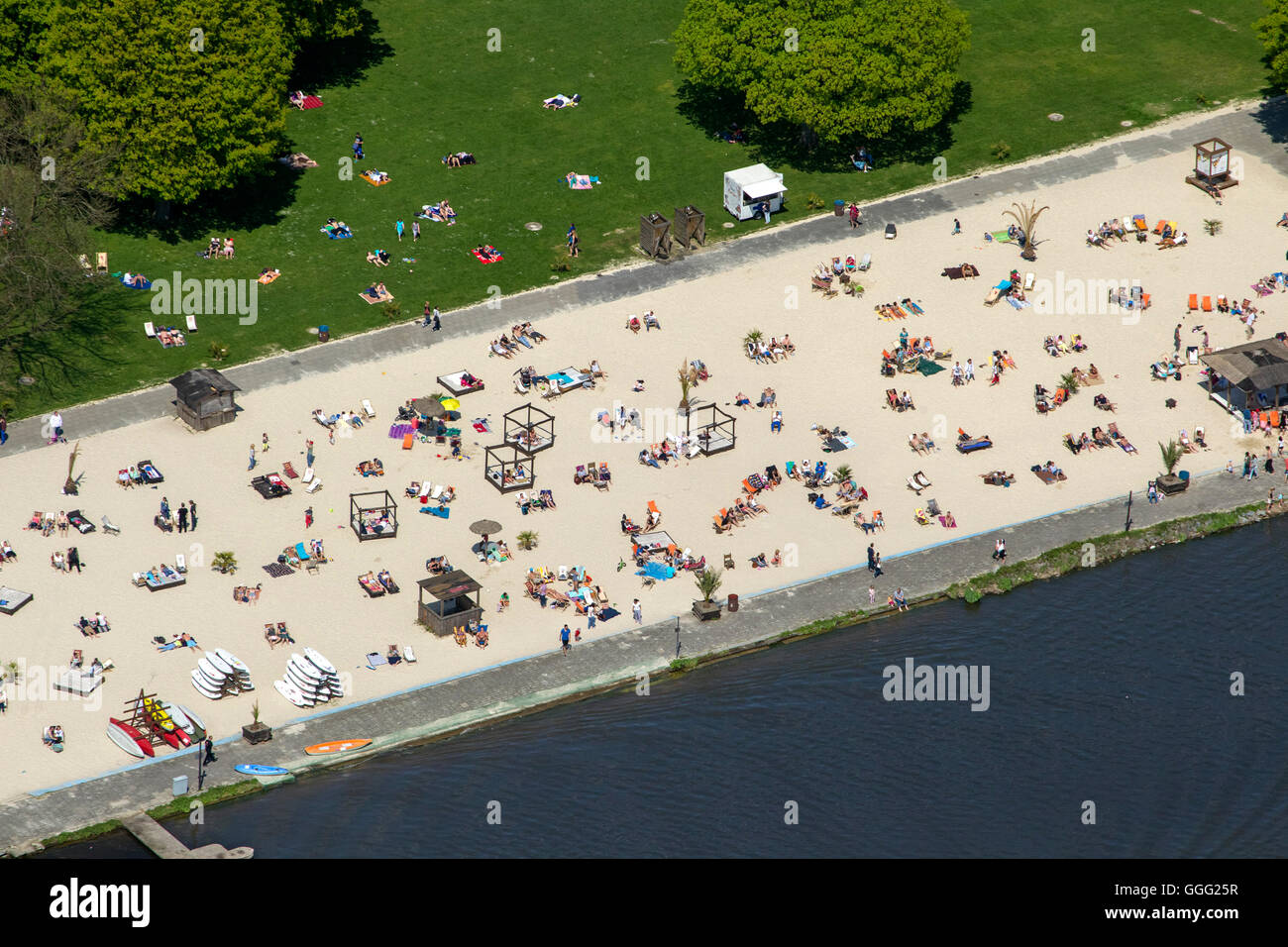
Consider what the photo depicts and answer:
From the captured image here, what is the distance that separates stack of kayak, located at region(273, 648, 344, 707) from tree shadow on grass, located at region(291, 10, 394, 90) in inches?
2326

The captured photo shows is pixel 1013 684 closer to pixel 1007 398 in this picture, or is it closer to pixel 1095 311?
pixel 1007 398

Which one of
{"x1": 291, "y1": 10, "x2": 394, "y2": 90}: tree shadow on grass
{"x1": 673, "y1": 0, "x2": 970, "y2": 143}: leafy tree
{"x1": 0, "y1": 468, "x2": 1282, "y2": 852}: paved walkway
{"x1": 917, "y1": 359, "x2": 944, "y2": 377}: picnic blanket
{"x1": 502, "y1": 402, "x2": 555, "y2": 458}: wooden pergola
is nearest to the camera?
{"x1": 0, "y1": 468, "x2": 1282, "y2": 852}: paved walkway

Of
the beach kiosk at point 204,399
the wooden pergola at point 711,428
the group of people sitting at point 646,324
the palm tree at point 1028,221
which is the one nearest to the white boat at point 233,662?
the beach kiosk at point 204,399

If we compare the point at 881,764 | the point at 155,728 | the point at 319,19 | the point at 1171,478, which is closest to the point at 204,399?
the point at 155,728

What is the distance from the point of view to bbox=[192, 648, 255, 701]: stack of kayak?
101 meters

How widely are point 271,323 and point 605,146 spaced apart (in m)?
28.2

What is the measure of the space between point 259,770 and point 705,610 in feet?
74.5

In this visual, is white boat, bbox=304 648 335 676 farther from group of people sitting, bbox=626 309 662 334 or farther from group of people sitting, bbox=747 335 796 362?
group of people sitting, bbox=747 335 796 362

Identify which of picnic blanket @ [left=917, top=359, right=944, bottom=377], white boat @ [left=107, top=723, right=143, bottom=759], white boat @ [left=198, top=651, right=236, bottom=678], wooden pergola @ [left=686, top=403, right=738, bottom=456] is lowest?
white boat @ [left=107, top=723, right=143, bottom=759]

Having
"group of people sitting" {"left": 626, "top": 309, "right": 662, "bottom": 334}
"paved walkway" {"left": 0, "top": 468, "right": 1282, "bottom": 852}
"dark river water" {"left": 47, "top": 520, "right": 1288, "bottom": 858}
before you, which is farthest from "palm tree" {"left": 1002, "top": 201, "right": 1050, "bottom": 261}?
"dark river water" {"left": 47, "top": 520, "right": 1288, "bottom": 858}

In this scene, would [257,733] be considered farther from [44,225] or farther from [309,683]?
[44,225]

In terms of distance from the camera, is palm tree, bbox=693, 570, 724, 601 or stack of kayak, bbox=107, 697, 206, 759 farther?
palm tree, bbox=693, 570, 724, 601
